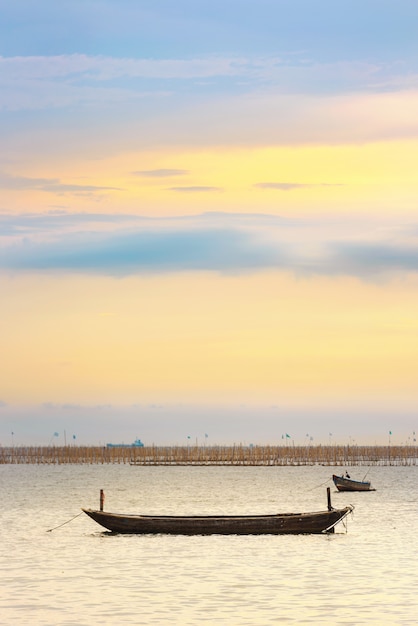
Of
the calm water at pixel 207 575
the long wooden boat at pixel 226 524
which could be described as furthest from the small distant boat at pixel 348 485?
the long wooden boat at pixel 226 524

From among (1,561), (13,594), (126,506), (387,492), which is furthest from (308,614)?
(387,492)

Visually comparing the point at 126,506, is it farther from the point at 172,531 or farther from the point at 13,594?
the point at 13,594

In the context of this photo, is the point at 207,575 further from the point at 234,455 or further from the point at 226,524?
the point at 234,455

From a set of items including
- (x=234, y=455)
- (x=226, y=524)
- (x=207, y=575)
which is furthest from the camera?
(x=234, y=455)

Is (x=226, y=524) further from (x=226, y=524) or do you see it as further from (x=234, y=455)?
(x=234, y=455)

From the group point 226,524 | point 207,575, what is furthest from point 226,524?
point 207,575

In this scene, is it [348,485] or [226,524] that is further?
[348,485]

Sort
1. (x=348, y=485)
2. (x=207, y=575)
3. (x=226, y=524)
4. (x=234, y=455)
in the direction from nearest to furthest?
(x=207, y=575)
(x=226, y=524)
(x=348, y=485)
(x=234, y=455)

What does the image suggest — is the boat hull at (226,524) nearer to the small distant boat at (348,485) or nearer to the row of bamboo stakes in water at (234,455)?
the small distant boat at (348,485)

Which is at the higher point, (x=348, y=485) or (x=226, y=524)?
(x=348, y=485)

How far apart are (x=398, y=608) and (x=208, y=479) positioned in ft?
284

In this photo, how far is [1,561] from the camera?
3516 centimetres

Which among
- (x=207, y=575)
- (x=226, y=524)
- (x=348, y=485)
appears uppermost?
(x=348, y=485)

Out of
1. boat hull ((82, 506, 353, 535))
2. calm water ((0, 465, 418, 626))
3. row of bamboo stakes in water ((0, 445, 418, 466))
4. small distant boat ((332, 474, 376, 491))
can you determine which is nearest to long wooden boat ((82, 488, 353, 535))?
boat hull ((82, 506, 353, 535))
